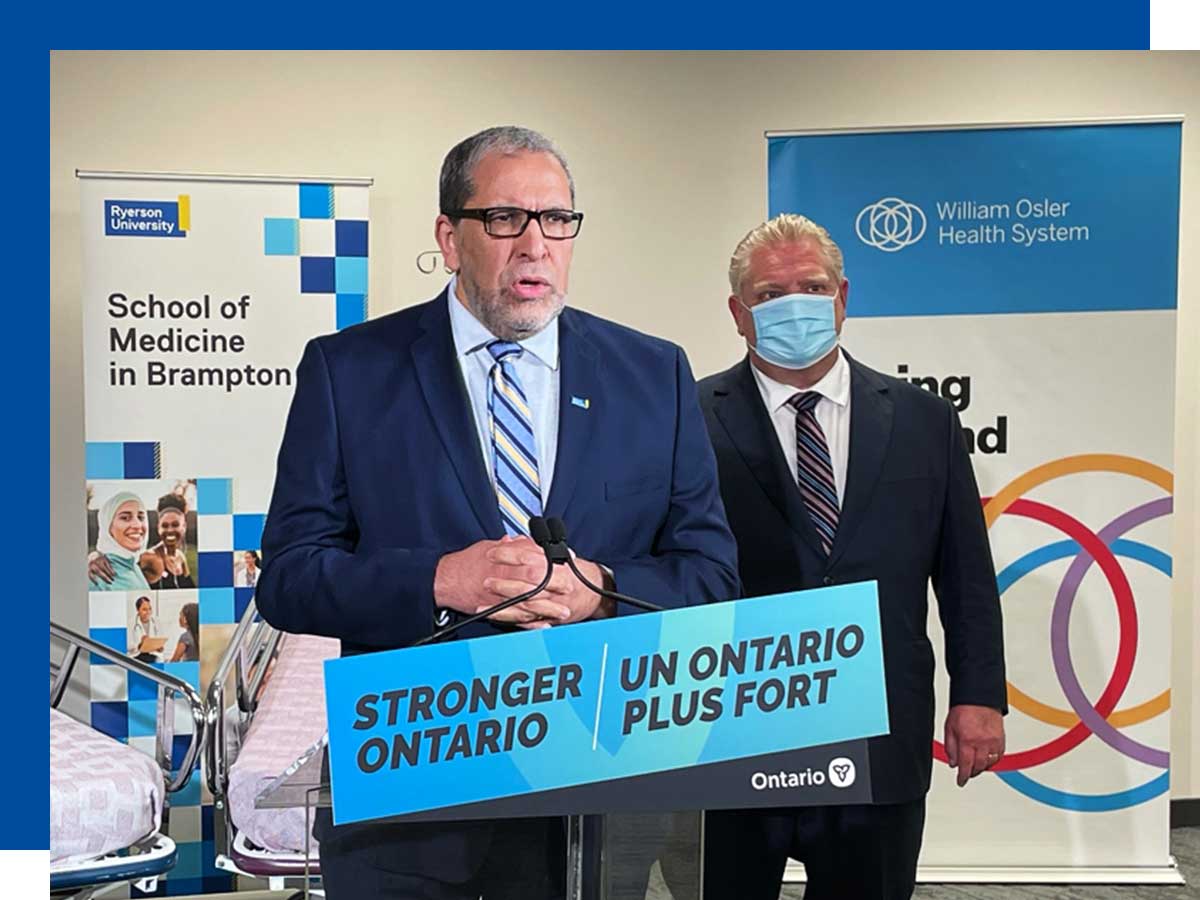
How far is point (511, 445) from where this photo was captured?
230 cm

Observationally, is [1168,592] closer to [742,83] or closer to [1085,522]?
[1085,522]

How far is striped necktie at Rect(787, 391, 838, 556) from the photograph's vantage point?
2.71 meters

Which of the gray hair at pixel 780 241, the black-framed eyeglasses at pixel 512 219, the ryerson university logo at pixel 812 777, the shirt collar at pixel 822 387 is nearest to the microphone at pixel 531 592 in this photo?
the ryerson university logo at pixel 812 777

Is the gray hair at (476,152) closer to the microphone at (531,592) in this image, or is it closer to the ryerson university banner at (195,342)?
the microphone at (531,592)

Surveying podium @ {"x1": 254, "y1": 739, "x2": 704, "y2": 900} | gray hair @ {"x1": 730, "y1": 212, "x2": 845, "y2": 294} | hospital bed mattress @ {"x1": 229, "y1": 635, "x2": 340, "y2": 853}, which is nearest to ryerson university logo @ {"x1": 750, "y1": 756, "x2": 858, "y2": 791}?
podium @ {"x1": 254, "y1": 739, "x2": 704, "y2": 900}

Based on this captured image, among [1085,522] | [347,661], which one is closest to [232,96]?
[347,661]

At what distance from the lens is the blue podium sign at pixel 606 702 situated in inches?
70.1

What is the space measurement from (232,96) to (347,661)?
194cm

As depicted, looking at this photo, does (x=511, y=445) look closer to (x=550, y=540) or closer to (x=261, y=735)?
(x=550, y=540)

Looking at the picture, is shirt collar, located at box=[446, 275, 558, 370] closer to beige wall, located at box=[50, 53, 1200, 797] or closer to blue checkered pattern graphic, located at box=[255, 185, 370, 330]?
beige wall, located at box=[50, 53, 1200, 797]

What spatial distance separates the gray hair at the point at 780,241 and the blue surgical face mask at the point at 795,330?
97 mm

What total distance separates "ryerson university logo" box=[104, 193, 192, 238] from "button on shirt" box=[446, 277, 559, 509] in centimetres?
121

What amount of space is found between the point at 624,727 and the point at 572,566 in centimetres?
26

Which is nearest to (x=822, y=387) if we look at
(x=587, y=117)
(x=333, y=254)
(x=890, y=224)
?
(x=890, y=224)
